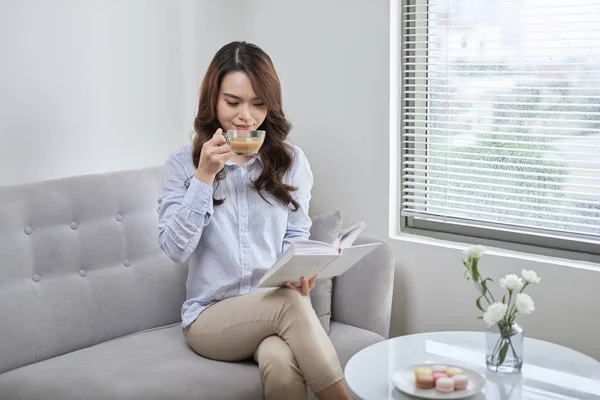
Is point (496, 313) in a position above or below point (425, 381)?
above

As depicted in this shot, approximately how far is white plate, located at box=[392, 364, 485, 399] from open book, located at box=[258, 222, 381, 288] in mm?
368

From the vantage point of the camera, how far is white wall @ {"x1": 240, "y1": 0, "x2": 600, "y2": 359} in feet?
9.32

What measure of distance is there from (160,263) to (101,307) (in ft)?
0.92

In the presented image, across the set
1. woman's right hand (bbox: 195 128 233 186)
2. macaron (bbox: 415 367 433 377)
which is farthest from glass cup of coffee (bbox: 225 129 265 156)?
macaron (bbox: 415 367 433 377)

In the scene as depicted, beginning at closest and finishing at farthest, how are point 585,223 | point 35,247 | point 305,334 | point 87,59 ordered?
1. point 305,334
2. point 35,247
3. point 585,223
4. point 87,59

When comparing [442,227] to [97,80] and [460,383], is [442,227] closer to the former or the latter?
[460,383]

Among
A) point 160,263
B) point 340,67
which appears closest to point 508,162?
point 340,67

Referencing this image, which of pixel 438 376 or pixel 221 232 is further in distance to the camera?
pixel 221 232

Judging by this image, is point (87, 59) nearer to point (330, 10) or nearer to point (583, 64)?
point (330, 10)

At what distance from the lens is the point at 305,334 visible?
2271 mm

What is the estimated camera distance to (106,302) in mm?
2643

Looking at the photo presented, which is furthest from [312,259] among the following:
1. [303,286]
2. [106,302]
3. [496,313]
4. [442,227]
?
[442,227]

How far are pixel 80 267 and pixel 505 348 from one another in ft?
4.46

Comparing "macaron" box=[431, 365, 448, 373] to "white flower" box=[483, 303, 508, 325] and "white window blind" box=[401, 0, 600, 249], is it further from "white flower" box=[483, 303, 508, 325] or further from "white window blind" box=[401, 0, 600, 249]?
"white window blind" box=[401, 0, 600, 249]
